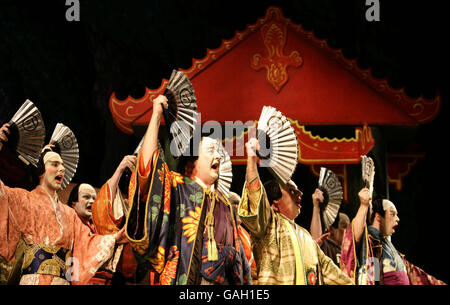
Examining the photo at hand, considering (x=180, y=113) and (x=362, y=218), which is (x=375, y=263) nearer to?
(x=362, y=218)

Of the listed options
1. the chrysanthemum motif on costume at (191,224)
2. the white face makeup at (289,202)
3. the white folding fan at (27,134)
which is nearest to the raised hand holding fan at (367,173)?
the white face makeup at (289,202)

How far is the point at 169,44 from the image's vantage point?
7281 millimetres

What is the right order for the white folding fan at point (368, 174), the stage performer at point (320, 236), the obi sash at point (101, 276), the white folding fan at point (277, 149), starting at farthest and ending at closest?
the stage performer at point (320, 236) < the white folding fan at point (368, 174) < the white folding fan at point (277, 149) < the obi sash at point (101, 276)

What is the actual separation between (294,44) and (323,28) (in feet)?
4.75

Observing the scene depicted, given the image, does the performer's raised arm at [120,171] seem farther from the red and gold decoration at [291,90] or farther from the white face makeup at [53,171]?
the red and gold decoration at [291,90]

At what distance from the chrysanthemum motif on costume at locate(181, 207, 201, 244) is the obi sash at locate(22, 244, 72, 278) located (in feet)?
2.63

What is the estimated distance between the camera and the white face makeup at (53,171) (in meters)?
4.00

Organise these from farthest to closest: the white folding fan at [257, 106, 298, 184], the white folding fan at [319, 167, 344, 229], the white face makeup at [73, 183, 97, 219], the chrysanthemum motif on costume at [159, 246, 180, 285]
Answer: the white folding fan at [319, 167, 344, 229], the white face makeup at [73, 183, 97, 219], the white folding fan at [257, 106, 298, 184], the chrysanthemum motif on costume at [159, 246, 180, 285]

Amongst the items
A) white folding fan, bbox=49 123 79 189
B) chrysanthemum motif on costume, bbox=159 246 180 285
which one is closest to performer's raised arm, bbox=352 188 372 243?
chrysanthemum motif on costume, bbox=159 246 180 285

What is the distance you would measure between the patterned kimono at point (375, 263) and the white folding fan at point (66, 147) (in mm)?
2243

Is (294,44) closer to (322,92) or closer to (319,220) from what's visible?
(322,92)

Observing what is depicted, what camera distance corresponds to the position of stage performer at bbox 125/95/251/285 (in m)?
3.55

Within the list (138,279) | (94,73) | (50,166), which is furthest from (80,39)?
(138,279)

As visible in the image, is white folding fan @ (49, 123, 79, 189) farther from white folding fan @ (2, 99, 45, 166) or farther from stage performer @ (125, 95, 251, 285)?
stage performer @ (125, 95, 251, 285)
